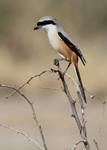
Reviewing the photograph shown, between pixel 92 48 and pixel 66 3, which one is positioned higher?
pixel 66 3

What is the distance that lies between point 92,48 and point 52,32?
681 centimetres

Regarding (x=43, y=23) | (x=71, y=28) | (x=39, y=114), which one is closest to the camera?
(x=43, y=23)

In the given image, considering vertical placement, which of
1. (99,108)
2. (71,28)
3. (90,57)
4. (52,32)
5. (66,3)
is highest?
(66,3)

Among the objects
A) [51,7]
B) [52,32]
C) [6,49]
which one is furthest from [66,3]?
[52,32]

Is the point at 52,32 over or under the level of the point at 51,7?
under

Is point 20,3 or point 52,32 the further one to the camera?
point 20,3

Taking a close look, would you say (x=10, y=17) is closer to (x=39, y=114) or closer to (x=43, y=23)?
(x=39, y=114)

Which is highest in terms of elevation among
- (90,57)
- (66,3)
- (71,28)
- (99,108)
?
(66,3)

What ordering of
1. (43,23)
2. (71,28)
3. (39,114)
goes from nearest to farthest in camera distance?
(43,23), (39,114), (71,28)

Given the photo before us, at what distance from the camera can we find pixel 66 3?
11.1 m

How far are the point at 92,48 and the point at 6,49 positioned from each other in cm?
218

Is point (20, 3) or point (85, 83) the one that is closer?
point (85, 83)

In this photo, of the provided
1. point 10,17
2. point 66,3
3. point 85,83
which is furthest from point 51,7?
point 85,83

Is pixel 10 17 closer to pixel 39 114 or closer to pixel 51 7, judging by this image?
pixel 51 7
